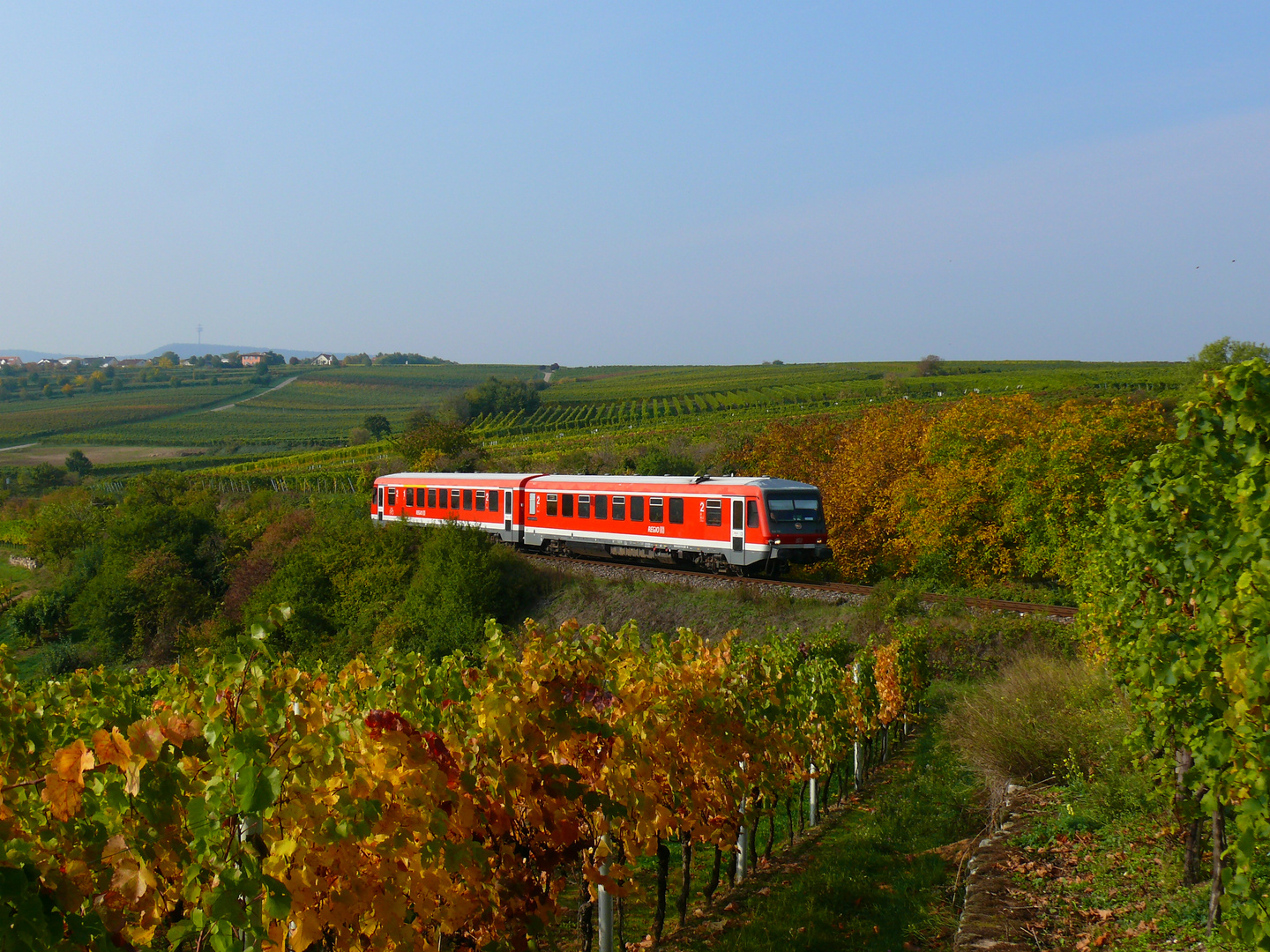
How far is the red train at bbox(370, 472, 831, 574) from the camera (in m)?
21.8

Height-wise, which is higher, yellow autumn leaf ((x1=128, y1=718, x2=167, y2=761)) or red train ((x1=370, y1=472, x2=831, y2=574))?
yellow autumn leaf ((x1=128, y1=718, x2=167, y2=761))

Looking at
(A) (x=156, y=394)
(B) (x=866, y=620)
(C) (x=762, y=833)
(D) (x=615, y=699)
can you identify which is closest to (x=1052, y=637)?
(B) (x=866, y=620)

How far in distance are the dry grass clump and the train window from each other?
39.2 ft

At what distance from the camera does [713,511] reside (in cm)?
2294

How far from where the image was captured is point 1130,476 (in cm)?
755

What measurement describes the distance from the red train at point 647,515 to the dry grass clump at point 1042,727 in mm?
10858

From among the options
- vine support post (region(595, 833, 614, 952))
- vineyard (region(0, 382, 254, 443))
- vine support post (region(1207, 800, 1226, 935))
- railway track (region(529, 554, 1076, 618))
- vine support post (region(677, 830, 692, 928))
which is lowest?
railway track (region(529, 554, 1076, 618))

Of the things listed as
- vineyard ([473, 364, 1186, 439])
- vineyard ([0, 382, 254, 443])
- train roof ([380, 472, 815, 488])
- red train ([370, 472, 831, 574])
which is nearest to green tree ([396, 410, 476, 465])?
vineyard ([473, 364, 1186, 439])

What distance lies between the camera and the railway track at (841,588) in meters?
19.6

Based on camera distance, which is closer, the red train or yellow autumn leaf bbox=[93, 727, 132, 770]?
yellow autumn leaf bbox=[93, 727, 132, 770]

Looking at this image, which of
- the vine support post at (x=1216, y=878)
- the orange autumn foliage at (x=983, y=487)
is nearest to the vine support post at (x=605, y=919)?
the vine support post at (x=1216, y=878)

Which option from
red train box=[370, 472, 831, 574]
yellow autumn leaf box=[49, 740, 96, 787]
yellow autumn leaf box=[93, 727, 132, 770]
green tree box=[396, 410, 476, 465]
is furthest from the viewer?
green tree box=[396, 410, 476, 465]

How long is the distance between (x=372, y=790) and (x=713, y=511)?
19.2 meters

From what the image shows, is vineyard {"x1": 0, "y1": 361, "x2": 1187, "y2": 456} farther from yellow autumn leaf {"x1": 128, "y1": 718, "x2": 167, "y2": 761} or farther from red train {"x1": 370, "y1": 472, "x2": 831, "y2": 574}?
yellow autumn leaf {"x1": 128, "y1": 718, "x2": 167, "y2": 761}
